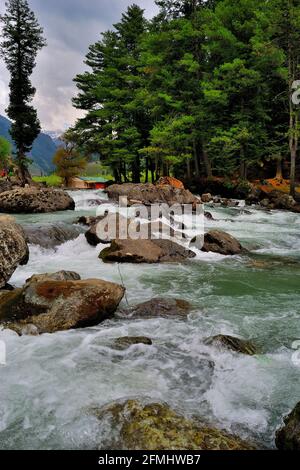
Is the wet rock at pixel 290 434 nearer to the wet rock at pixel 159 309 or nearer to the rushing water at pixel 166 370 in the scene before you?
the rushing water at pixel 166 370

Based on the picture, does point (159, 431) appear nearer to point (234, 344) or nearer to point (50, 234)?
point (234, 344)

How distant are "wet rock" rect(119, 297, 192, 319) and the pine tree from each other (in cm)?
3088

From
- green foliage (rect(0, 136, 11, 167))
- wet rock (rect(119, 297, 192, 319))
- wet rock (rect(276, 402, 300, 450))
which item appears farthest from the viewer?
green foliage (rect(0, 136, 11, 167))

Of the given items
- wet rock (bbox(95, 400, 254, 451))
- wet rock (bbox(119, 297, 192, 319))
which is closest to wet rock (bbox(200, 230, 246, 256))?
wet rock (bbox(119, 297, 192, 319))

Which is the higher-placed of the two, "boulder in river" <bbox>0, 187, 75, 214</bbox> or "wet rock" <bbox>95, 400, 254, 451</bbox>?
"boulder in river" <bbox>0, 187, 75, 214</bbox>

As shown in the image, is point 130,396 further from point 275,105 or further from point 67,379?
point 275,105

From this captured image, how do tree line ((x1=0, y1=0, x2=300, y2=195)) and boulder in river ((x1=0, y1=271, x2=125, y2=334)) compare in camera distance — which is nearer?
boulder in river ((x1=0, y1=271, x2=125, y2=334))

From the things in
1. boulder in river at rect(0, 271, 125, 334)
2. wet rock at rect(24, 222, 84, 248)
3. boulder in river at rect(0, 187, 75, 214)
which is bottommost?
boulder in river at rect(0, 271, 125, 334)

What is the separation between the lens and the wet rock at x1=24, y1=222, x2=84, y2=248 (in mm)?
10927

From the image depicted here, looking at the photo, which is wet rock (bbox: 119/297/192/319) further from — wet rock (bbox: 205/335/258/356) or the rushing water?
wet rock (bbox: 205/335/258/356)

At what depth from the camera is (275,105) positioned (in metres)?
28.0

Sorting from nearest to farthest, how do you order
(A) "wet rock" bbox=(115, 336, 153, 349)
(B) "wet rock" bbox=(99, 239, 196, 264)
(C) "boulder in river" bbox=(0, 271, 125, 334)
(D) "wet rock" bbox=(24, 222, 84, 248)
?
(A) "wet rock" bbox=(115, 336, 153, 349) → (C) "boulder in river" bbox=(0, 271, 125, 334) → (B) "wet rock" bbox=(99, 239, 196, 264) → (D) "wet rock" bbox=(24, 222, 84, 248)
